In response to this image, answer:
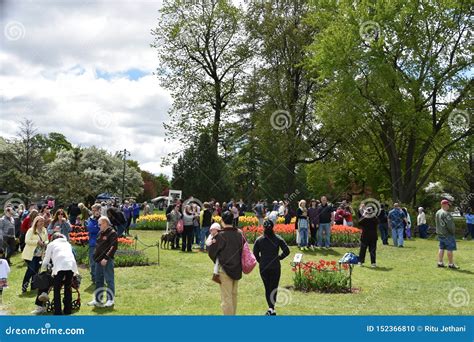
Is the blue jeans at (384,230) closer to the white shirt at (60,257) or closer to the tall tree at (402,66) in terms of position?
the tall tree at (402,66)

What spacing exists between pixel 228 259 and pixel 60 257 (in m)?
3.29

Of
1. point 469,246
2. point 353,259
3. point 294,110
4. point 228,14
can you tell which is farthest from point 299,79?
point 353,259

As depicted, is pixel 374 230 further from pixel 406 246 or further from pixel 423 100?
pixel 423 100

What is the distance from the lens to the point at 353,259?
488 inches

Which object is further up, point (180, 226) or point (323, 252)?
point (180, 226)

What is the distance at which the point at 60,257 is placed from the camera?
9383 millimetres

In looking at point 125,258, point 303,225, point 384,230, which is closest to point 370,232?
point 303,225

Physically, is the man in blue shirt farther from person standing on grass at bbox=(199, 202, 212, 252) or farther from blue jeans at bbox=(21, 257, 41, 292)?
blue jeans at bbox=(21, 257, 41, 292)

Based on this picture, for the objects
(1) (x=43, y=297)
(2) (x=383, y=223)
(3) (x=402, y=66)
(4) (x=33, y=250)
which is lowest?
(1) (x=43, y=297)

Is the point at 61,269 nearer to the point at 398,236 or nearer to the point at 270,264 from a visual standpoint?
the point at 270,264

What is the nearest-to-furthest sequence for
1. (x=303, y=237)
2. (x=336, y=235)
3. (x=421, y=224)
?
(x=303, y=237) → (x=336, y=235) → (x=421, y=224)

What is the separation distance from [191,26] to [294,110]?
35.3 feet

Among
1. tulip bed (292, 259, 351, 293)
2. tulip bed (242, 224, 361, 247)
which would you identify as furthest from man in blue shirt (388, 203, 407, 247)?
tulip bed (292, 259, 351, 293)

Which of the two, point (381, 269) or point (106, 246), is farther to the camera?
point (381, 269)
